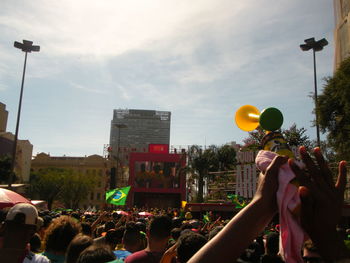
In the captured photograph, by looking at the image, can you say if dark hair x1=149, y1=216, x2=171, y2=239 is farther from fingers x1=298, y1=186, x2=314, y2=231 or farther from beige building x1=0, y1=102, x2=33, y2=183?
beige building x1=0, y1=102, x2=33, y2=183

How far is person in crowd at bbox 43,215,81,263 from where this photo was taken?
3387 mm

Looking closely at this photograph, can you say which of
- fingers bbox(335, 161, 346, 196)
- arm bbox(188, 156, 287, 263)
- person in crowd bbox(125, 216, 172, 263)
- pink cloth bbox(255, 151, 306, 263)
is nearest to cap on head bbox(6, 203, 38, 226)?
person in crowd bbox(125, 216, 172, 263)

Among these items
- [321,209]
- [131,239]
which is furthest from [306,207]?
[131,239]

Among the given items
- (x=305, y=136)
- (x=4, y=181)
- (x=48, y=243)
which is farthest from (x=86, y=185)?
(x=48, y=243)

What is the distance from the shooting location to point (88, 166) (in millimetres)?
78062

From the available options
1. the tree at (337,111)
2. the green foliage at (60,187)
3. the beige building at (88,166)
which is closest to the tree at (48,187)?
the green foliage at (60,187)

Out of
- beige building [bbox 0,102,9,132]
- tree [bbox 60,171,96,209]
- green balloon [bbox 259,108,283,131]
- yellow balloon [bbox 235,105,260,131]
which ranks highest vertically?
beige building [bbox 0,102,9,132]

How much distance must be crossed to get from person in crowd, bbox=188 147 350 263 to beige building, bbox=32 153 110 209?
251ft

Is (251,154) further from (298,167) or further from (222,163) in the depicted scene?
(298,167)

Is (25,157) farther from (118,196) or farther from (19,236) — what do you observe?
Result: (19,236)

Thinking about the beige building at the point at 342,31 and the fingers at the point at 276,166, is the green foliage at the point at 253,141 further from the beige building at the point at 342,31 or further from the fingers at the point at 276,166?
the fingers at the point at 276,166

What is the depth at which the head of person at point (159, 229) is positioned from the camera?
372cm

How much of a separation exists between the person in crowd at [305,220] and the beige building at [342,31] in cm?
3369

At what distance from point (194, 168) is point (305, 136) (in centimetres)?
1658
